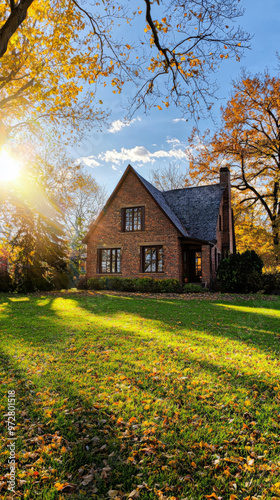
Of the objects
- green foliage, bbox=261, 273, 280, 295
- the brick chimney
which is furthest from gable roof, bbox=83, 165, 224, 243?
green foliage, bbox=261, 273, 280, 295

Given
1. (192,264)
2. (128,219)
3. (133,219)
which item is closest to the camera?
(133,219)

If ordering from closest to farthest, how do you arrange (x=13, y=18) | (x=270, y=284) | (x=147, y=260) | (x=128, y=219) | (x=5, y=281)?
1. (x=13, y=18)
2. (x=270, y=284)
3. (x=5, y=281)
4. (x=147, y=260)
5. (x=128, y=219)

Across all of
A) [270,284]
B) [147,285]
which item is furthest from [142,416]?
[270,284]

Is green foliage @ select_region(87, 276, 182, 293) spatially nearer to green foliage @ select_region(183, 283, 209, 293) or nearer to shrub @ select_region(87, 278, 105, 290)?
shrub @ select_region(87, 278, 105, 290)

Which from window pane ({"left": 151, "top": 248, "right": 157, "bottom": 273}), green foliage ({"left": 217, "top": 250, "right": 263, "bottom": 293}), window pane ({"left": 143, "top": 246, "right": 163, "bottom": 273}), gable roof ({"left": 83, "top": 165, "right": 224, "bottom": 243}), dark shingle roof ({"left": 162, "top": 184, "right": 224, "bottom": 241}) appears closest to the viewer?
green foliage ({"left": 217, "top": 250, "right": 263, "bottom": 293})

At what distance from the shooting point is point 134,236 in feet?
69.8

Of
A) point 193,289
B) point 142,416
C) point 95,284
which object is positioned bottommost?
point 142,416

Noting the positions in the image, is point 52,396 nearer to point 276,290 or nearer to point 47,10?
point 47,10

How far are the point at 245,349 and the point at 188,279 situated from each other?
600 inches

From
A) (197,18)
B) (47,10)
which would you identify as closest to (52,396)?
(197,18)

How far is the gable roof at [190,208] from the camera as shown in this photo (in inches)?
814

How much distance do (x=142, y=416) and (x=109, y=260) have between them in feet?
62.9

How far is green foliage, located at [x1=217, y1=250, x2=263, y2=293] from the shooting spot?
18.2 meters

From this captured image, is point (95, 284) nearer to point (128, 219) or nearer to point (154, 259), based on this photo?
point (154, 259)
